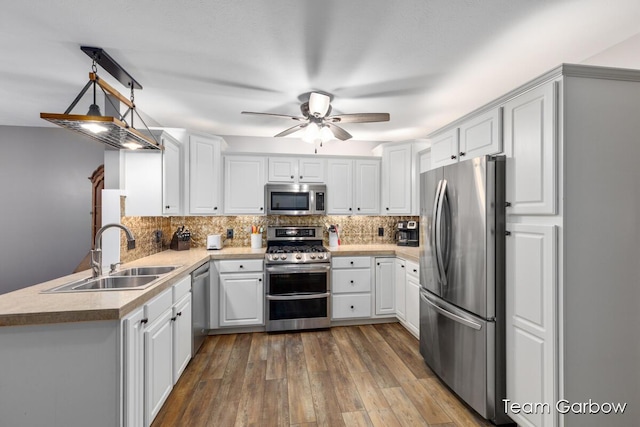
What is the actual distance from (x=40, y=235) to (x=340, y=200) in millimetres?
4104

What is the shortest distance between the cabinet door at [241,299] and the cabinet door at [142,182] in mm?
1102

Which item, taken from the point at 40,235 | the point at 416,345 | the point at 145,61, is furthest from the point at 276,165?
the point at 40,235

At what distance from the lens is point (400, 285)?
338 centimetres

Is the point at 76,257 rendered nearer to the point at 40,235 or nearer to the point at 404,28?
the point at 40,235

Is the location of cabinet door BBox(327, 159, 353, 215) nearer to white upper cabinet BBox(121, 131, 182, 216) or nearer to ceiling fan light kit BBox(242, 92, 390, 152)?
ceiling fan light kit BBox(242, 92, 390, 152)

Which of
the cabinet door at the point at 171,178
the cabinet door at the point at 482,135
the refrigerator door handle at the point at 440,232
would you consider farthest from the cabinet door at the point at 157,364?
the cabinet door at the point at 482,135

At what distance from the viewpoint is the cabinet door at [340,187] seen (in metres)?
3.80

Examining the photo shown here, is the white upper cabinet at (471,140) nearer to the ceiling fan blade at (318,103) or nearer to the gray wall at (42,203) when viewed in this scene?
the ceiling fan blade at (318,103)

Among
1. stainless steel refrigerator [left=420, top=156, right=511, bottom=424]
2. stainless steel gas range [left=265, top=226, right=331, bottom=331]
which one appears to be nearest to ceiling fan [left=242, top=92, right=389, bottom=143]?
stainless steel refrigerator [left=420, top=156, right=511, bottom=424]

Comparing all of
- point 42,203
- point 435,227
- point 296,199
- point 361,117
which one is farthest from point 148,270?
point 42,203

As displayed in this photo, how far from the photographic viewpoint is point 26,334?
1333mm

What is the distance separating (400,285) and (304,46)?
2.76 metres

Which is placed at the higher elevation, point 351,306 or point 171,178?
point 171,178

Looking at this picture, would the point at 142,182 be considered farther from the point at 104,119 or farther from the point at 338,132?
the point at 338,132
